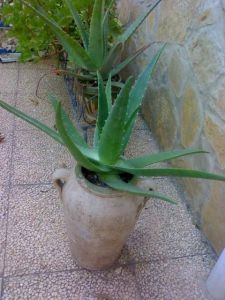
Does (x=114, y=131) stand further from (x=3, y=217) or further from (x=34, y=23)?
(x=34, y=23)

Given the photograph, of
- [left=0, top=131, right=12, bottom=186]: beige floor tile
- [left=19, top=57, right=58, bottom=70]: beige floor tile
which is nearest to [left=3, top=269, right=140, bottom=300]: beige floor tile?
[left=0, top=131, right=12, bottom=186]: beige floor tile

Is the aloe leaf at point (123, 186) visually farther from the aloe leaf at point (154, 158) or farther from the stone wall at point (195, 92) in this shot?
the stone wall at point (195, 92)

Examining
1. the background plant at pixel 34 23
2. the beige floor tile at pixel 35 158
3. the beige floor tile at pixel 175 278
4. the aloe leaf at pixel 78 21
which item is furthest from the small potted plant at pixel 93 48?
the beige floor tile at pixel 175 278

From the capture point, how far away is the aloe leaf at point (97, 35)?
5.61 feet

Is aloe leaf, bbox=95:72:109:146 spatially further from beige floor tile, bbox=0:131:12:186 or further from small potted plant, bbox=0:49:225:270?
beige floor tile, bbox=0:131:12:186

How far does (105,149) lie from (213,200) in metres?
0.65

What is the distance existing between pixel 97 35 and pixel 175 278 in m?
1.30

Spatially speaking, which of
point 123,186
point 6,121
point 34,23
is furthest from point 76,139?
point 34,23

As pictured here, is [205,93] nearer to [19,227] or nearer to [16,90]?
[19,227]

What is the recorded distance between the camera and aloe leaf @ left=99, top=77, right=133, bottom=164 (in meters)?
0.95

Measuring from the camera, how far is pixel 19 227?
1.50 meters

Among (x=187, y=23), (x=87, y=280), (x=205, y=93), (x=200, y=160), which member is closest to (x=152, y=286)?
(x=87, y=280)

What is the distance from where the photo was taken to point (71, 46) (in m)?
1.77

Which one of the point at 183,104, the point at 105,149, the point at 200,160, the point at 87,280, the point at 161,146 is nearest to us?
the point at 105,149
